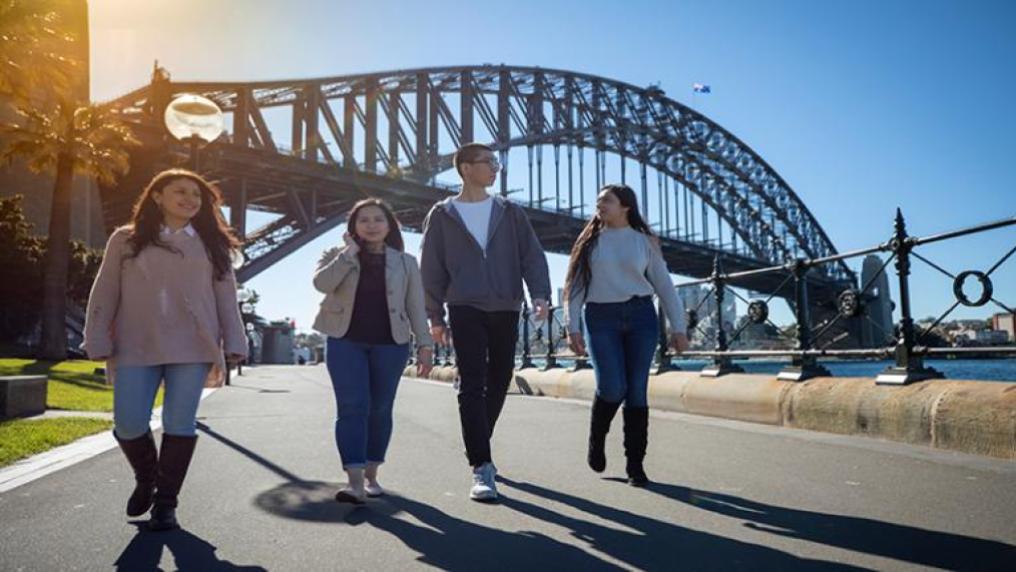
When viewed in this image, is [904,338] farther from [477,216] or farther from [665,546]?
[665,546]

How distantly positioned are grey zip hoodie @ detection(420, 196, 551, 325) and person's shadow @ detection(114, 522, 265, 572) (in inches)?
59.3

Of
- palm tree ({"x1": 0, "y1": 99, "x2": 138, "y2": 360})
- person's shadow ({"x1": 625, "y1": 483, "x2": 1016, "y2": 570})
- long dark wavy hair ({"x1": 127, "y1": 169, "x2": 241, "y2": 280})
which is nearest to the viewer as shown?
person's shadow ({"x1": 625, "y1": 483, "x2": 1016, "y2": 570})

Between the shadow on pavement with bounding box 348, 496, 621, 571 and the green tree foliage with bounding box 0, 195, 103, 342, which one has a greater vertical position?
the green tree foliage with bounding box 0, 195, 103, 342

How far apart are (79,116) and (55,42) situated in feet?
23.9

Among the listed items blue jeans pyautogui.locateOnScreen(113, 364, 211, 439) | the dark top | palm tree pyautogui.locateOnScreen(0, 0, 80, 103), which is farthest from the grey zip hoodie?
palm tree pyautogui.locateOnScreen(0, 0, 80, 103)

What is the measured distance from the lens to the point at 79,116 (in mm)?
27641

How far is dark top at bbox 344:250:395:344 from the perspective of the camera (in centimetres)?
357

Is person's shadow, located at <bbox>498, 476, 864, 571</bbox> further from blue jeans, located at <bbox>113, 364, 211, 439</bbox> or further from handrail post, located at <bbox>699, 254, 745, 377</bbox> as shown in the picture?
handrail post, located at <bbox>699, 254, 745, 377</bbox>

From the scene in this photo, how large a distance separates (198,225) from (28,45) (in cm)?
2023

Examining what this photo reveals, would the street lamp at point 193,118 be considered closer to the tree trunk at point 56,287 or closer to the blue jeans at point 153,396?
the blue jeans at point 153,396

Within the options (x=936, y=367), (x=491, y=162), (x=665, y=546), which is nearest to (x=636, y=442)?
(x=665, y=546)

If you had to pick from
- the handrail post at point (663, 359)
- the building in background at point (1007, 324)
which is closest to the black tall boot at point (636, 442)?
the building in background at point (1007, 324)

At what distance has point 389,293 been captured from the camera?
3604 mm

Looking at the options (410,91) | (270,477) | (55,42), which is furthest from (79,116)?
(410,91)
